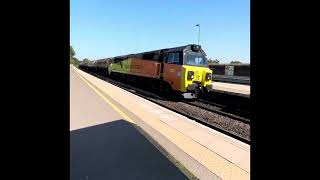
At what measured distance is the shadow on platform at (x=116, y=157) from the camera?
6.10 meters

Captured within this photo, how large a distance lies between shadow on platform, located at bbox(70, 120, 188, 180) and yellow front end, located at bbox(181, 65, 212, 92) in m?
Answer: 10.5

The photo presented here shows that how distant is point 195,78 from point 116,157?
13.9 m

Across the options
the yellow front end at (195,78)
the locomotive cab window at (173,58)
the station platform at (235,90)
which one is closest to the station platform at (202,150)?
the yellow front end at (195,78)

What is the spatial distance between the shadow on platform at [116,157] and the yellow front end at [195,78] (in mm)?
10543

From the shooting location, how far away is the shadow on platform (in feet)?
20.0

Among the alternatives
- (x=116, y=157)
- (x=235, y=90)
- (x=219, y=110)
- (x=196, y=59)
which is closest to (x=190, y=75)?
(x=196, y=59)

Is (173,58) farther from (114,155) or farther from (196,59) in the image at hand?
(114,155)

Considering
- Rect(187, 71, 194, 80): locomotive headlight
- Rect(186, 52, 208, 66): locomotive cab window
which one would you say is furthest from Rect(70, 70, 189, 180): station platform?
Rect(186, 52, 208, 66): locomotive cab window

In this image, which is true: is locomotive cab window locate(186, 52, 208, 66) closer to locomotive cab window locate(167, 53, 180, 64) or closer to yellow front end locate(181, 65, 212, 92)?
yellow front end locate(181, 65, 212, 92)
